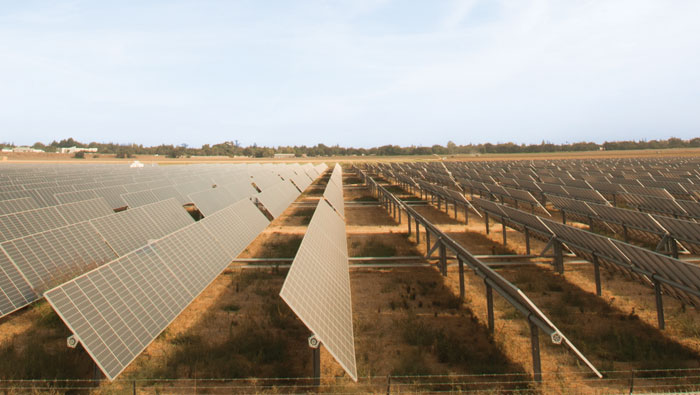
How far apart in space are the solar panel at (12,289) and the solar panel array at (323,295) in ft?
16.5

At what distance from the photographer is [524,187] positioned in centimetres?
2405

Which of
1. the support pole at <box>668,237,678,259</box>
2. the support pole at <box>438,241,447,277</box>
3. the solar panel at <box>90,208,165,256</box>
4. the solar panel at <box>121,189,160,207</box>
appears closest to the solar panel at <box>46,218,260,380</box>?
the solar panel at <box>90,208,165,256</box>

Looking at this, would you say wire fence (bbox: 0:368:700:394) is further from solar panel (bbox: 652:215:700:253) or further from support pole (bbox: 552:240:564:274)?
solar panel (bbox: 652:215:700:253)

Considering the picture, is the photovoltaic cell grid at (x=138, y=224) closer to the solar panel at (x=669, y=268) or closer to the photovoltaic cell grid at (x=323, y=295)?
the photovoltaic cell grid at (x=323, y=295)

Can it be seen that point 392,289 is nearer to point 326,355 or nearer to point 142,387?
point 326,355

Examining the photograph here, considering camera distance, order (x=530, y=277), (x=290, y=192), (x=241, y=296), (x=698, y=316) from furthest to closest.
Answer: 1. (x=290, y=192)
2. (x=530, y=277)
3. (x=241, y=296)
4. (x=698, y=316)

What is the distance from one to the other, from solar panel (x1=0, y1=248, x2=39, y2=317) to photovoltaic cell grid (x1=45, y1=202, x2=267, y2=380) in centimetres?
203

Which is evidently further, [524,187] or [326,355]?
[524,187]

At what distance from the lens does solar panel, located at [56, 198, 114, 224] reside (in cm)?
1252

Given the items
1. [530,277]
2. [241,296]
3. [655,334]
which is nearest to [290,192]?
[241,296]

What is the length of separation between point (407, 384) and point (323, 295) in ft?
6.20

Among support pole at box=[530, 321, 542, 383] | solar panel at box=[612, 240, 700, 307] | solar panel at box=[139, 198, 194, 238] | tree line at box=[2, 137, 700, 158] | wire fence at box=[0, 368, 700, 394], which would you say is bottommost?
wire fence at box=[0, 368, 700, 394]

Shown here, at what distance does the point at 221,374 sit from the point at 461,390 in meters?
3.82

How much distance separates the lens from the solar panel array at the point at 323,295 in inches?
176
